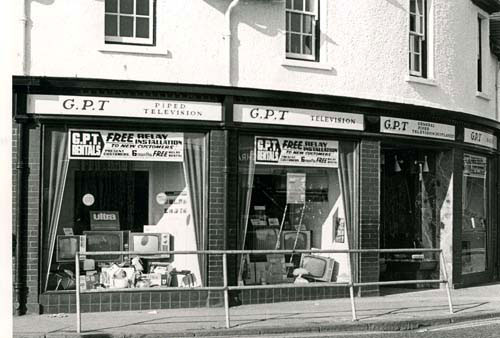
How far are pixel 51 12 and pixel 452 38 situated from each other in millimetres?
8403

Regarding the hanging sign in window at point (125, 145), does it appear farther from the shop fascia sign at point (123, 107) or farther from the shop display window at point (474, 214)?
the shop display window at point (474, 214)

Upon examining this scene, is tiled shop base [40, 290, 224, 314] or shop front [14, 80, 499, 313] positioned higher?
shop front [14, 80, 499, 313]

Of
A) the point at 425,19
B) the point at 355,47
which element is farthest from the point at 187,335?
the point at 425,19

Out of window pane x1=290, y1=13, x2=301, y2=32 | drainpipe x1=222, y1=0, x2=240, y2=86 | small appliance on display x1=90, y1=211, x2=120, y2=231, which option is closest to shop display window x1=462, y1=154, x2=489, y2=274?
window pane x1=290, y1=13, x2=301, y2=32

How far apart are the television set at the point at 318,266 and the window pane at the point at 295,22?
13.4 ft

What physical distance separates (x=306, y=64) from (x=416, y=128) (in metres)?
2.93

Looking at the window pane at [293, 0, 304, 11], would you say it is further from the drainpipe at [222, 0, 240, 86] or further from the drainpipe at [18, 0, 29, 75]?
the drainpipe at [18, 0, 29, 75]

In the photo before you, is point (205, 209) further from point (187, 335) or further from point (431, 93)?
point (431, 93)

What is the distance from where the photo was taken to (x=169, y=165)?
11930 mm

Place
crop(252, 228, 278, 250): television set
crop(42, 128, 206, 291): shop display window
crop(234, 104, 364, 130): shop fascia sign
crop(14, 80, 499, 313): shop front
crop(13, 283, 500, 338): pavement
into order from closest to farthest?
crop(13, 283, 500, 338): pavement, crop(14, 80, 499, 313): shop front, crop(42, 128, 206, 291): shop display window, crop(234, 104, 364, 130): shop fascia sign, crop(252, 228, 278, 250): television set

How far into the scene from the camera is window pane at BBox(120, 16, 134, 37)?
38.3 feet

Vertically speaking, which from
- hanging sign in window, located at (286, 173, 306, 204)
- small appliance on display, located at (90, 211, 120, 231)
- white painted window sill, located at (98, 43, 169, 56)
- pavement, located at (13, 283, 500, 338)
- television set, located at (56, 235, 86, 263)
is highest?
white painted window sill, located at (98, 43, 169, 56)

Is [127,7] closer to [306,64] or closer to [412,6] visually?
[306,64]

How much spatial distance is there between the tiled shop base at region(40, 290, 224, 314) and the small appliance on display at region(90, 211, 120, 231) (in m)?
1.08
